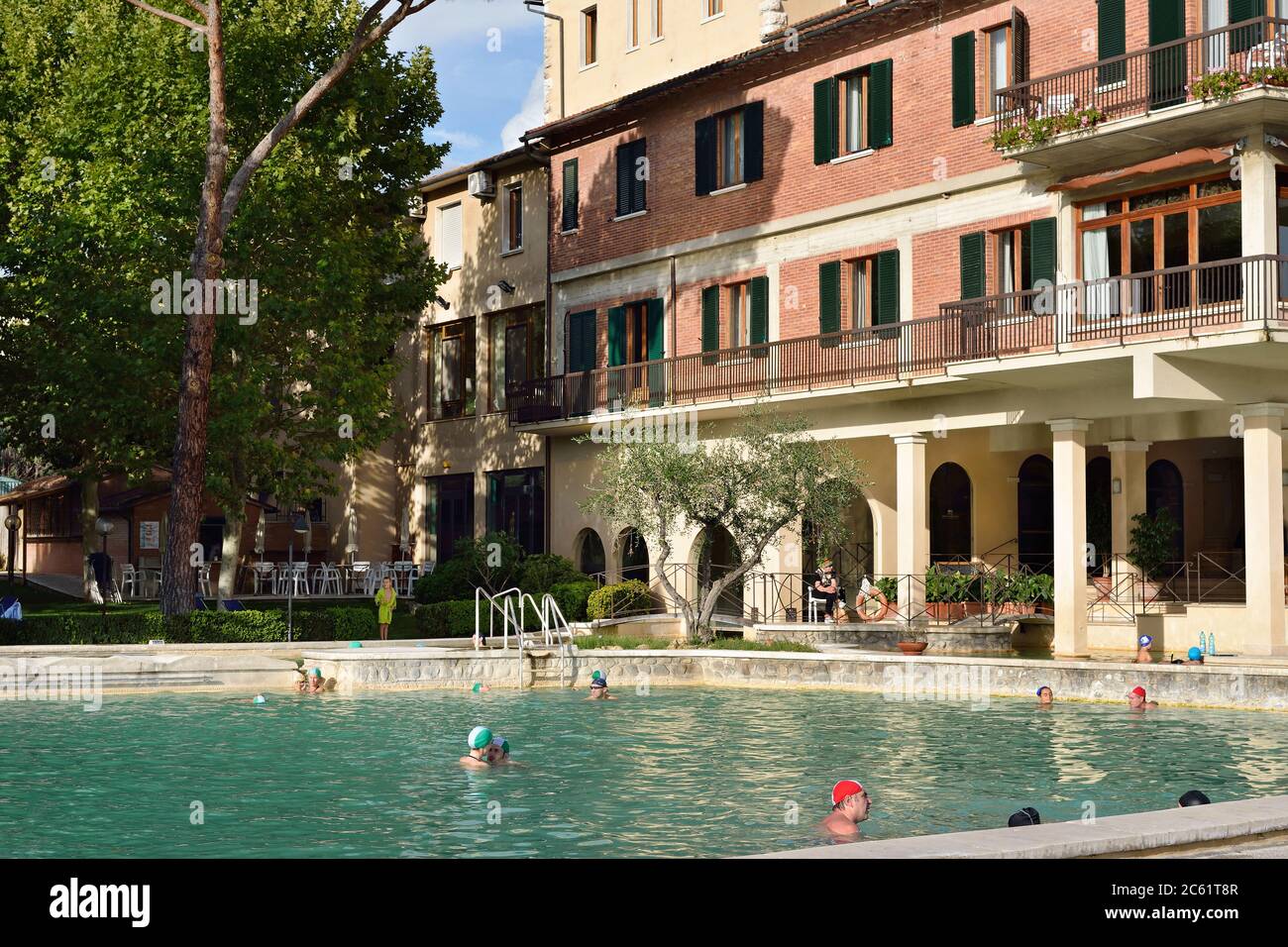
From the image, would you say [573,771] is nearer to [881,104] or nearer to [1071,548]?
[1071,548]

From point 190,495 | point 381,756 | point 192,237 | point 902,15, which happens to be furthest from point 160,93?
point 381,756

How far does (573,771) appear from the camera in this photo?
53.7 ft

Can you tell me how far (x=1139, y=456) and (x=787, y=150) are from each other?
33.9 feet

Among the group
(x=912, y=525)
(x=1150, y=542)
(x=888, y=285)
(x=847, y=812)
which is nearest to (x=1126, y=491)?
(x=1150, y=542)

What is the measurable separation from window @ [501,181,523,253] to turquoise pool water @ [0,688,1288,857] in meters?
21.3

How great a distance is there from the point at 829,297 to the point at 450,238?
622 inches

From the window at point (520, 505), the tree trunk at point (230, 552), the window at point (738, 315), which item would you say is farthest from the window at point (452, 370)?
the window at point (738, 315)

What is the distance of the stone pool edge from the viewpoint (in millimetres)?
7949

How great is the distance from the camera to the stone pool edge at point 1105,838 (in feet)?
26.1

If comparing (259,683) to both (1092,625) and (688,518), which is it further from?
(1092,625)

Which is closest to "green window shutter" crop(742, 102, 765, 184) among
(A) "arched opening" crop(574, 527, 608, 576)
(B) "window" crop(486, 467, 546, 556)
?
(A) "arched opening" crop(574, 527, 608, 576)

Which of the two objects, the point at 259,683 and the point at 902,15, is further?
the point at 902,15

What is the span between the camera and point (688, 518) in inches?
1172
